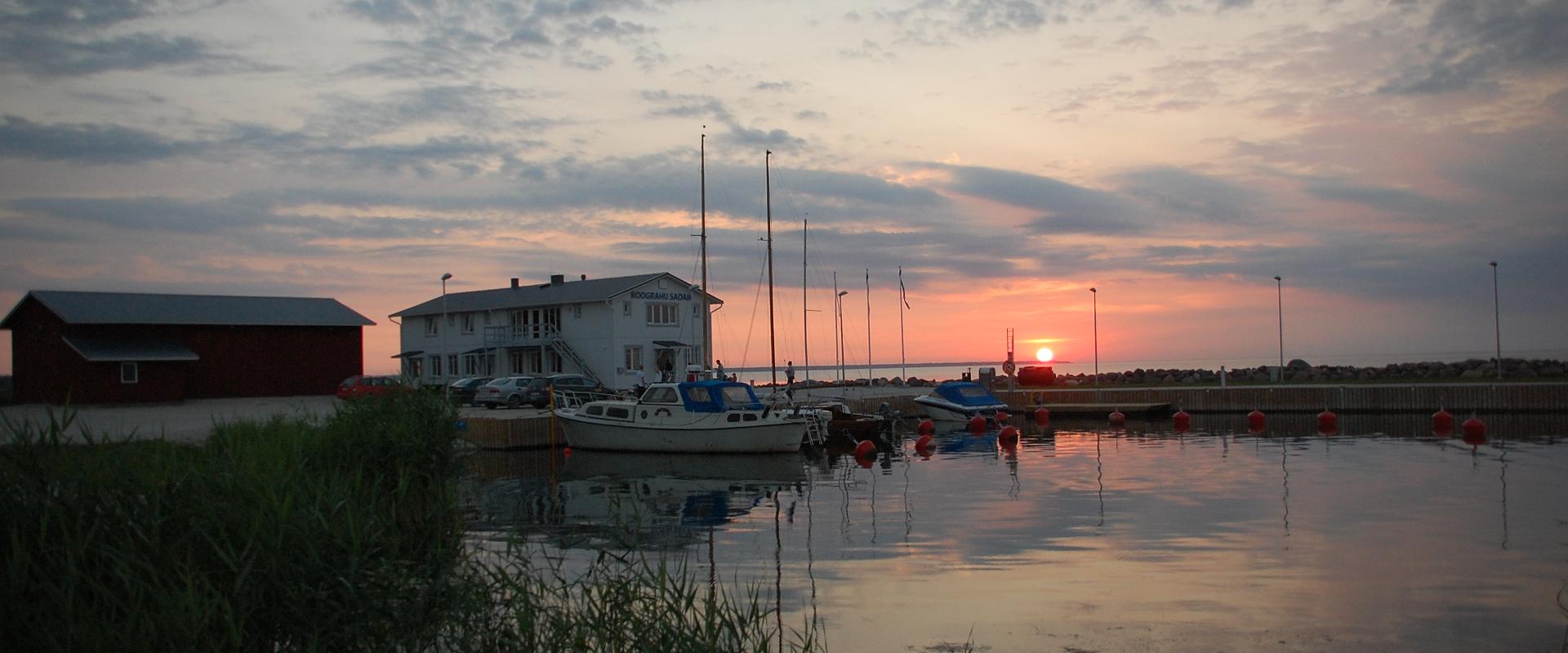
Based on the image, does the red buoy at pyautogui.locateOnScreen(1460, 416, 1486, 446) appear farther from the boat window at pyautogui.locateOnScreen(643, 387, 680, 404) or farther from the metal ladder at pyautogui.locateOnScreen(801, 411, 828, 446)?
the boat window at pyautogui.locateOnScreen(643, 387, 680, 404)

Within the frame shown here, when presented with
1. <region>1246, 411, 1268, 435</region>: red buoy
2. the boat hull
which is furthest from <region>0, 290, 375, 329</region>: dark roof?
<region>1246, 411, 1268, 435</region>: red buoy

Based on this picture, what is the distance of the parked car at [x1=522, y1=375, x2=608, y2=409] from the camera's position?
151 feet

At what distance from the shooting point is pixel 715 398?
33.5 metres

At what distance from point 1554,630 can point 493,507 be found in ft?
56.8

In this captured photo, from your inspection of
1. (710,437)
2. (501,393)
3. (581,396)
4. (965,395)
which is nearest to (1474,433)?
(965,395)

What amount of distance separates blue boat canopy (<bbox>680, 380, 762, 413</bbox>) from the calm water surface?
1.49m

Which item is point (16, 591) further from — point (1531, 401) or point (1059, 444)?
point (1531, 401)

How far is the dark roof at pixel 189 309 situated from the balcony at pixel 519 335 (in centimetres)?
1075

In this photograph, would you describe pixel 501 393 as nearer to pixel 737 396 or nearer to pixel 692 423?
pixel 737 396

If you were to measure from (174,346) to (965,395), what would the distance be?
3320 cm

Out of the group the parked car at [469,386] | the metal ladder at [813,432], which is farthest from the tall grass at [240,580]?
the parked car at [469,386]

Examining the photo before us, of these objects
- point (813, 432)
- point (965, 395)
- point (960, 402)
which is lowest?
point (813, 432)

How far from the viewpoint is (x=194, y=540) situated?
9.44 m

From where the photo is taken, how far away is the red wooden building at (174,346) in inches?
1714
